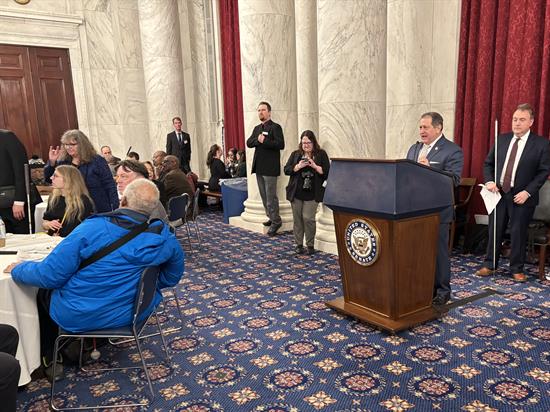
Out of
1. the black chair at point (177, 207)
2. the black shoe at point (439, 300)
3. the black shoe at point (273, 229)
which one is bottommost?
the black shoe at point (273, 229)

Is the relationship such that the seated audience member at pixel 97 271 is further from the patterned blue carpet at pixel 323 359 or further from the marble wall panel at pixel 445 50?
the marble wall panel at pixel 445 50

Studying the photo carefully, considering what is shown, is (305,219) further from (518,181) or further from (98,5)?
(98,5)

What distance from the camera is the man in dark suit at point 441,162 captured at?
3539 millimetres

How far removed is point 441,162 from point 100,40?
8.16 meters

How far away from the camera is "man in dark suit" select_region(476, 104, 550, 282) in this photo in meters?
4.25

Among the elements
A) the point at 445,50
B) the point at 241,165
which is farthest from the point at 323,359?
the point at 241,165

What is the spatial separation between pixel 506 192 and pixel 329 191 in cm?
213

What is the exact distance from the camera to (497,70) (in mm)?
5234

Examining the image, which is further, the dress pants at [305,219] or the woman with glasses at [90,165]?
the dress pants at [305,219]

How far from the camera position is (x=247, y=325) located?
3.54 meters

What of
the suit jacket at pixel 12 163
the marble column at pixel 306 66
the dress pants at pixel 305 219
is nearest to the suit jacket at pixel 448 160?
the dress pants at pixel 305 219

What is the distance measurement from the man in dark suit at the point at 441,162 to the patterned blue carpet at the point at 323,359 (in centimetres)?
28

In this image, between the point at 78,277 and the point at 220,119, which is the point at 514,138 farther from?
the point at 220,119

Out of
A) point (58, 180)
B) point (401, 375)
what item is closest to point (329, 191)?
point (401, 375)
